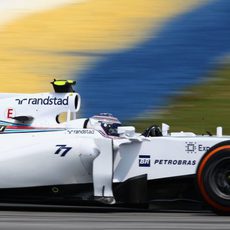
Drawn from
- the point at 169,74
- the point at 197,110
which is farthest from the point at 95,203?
the point at 169,74

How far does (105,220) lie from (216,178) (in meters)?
1.26

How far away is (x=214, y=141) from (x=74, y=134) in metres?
1.45

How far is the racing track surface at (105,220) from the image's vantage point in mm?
6910

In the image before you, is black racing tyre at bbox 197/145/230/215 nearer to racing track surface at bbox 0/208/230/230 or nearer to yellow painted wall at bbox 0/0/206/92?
racing track surface at bbox 0/208/230/230

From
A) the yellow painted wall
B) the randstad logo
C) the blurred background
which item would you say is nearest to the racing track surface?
the randstad logo

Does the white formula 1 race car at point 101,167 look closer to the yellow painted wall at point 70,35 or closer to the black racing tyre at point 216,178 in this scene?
the black racing tyre at point 216,178

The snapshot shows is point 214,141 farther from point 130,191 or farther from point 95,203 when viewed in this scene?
point 95,203

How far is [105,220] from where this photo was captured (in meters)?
7.36

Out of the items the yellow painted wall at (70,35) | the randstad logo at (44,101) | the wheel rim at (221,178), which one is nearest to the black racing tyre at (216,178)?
the wheel rim at (221,178)

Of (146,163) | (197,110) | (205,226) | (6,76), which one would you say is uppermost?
(6,76)

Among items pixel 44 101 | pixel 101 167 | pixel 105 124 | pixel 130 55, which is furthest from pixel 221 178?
pixel 130 55

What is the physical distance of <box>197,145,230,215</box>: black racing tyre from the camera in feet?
25.7

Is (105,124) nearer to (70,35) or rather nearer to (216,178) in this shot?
(216,178)

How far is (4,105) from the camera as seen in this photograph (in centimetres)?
908
